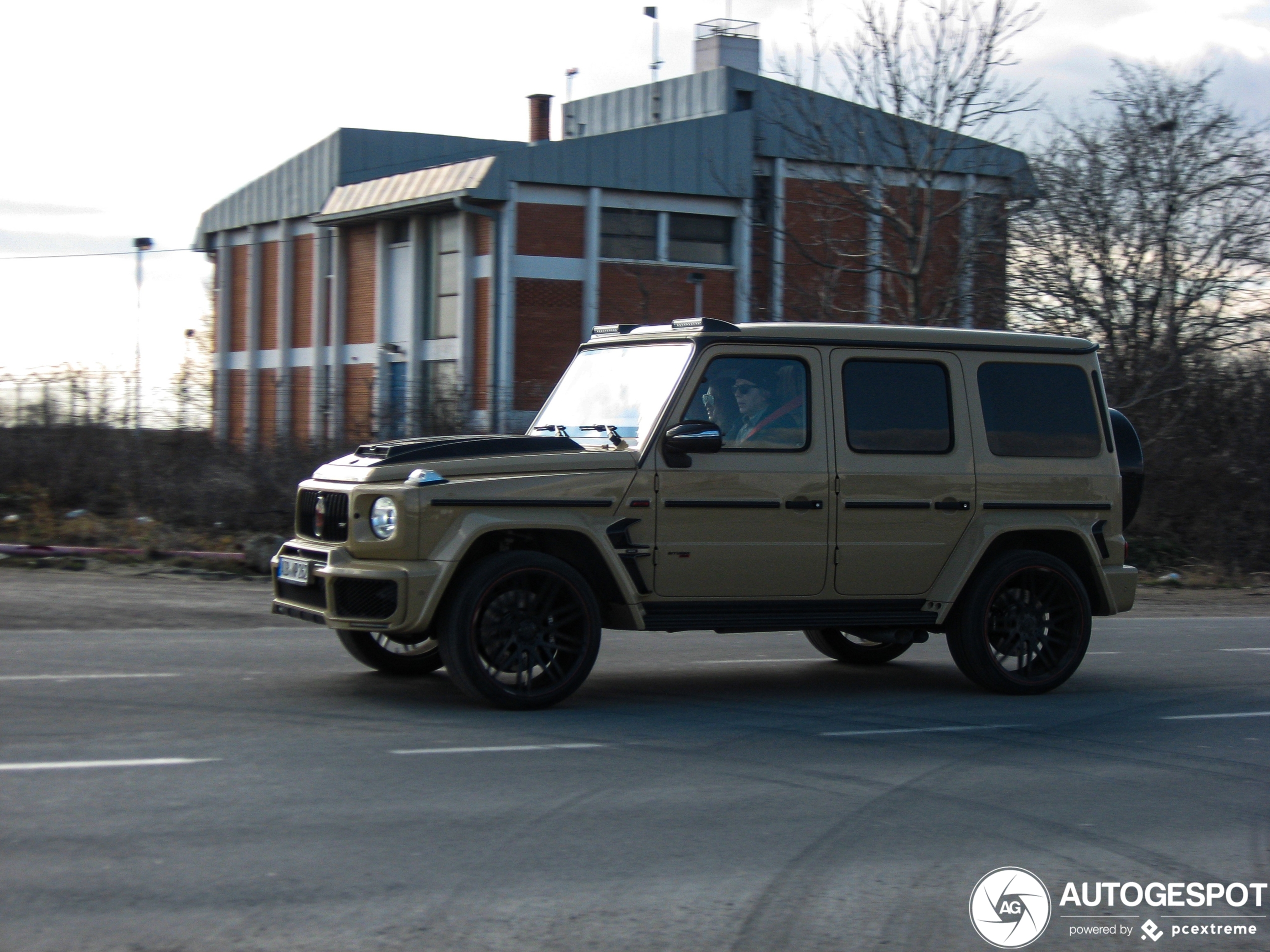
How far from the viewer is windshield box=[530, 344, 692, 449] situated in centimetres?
808

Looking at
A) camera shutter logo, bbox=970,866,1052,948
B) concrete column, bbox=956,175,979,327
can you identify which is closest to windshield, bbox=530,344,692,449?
camera shutter logo, bbox=970,866,1052,948

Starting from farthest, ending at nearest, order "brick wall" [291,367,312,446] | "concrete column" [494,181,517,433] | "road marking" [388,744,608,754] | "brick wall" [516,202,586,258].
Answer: "brick wall" [516,202,586,258] → "concrete column" [494,181,517,433] → "brick wall" [291,367,312,446] → "road marking" [388,744,608,754]

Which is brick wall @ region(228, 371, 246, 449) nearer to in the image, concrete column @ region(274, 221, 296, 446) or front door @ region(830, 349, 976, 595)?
front door @ region(830, 349, 976, 595)

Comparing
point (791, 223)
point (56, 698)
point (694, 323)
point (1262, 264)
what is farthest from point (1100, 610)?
point (791, 223)

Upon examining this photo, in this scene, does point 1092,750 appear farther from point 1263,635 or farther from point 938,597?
point 1263,635

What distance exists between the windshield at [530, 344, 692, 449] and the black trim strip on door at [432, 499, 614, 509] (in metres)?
0.42

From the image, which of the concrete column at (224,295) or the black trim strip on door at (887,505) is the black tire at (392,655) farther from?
the concrete column at (224,295)

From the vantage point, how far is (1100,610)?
30.1 feet

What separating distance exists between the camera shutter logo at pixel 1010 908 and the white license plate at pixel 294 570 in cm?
418

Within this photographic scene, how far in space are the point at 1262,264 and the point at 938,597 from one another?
1622cm

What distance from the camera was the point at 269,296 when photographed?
42.3 metres

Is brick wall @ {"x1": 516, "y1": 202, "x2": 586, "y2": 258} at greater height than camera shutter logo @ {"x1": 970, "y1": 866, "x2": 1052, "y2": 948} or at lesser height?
greater

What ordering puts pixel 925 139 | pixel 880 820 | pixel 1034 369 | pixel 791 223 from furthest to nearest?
pixel 791 223, pixel 925 139, pixel 1034 369, pixel 880 820

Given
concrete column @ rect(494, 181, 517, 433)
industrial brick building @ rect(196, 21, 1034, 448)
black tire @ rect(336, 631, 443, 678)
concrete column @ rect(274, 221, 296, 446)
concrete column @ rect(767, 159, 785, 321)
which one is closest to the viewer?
black tire @ rect(336, 631, 443, 678)
